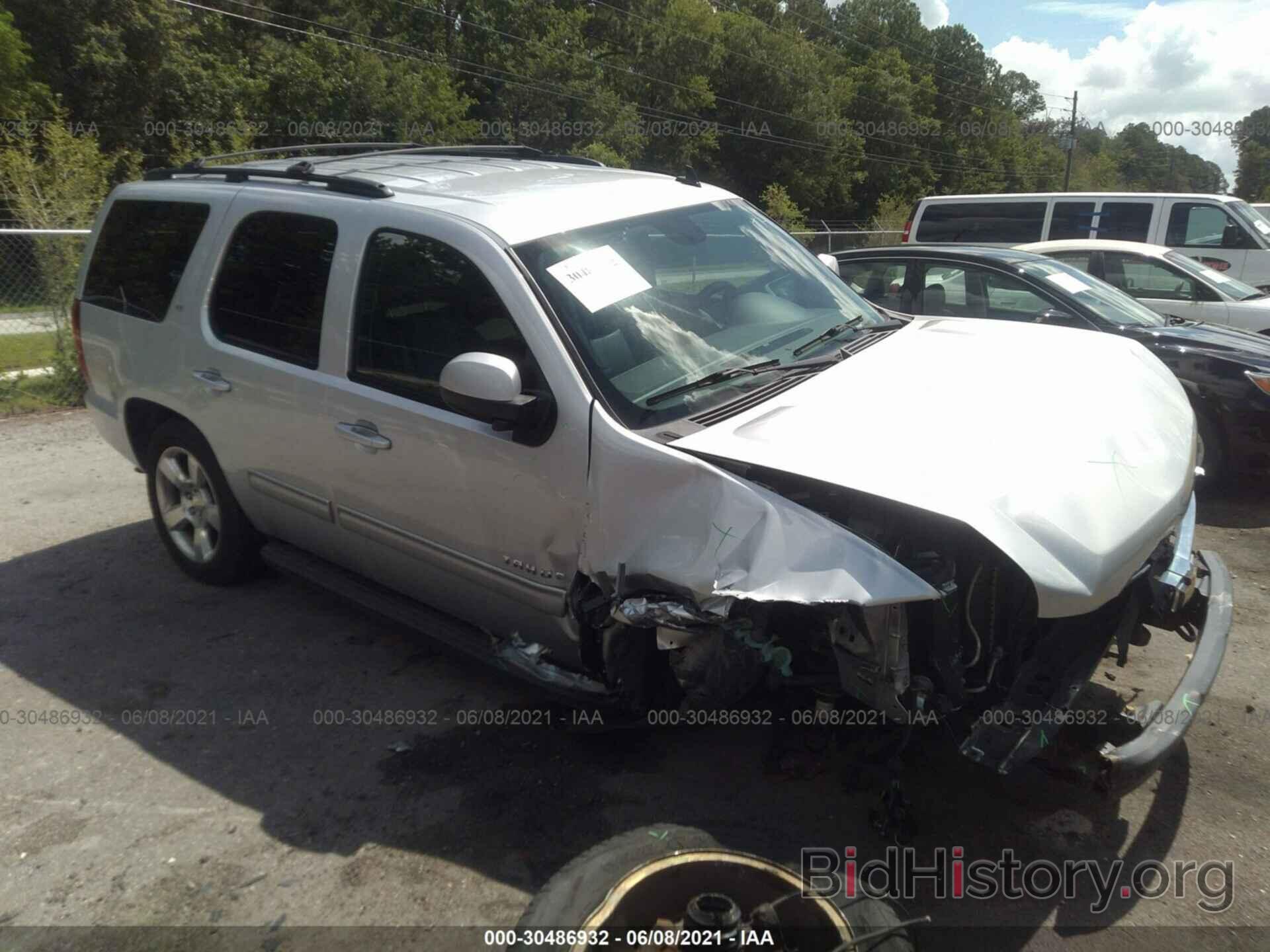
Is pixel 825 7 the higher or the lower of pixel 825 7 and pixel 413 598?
the higher

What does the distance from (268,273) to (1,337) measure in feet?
23.3

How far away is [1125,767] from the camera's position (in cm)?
257

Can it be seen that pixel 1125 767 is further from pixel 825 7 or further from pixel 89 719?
pixel 825 7

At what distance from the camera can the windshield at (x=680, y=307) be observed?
3.22 meters

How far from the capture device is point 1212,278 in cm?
894

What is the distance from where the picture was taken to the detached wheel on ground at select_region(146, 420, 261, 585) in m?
4.70

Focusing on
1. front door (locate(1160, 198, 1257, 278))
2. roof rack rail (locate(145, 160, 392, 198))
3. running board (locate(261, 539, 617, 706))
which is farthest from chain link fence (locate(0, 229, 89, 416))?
front door (locate(1160, 198, 1257, 278))

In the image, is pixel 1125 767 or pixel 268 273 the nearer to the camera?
pixel 1125 767

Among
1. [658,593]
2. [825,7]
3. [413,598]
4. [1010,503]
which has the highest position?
[825,7]

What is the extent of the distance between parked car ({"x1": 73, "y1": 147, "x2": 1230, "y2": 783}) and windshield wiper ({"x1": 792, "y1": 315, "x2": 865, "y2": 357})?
1.1 inches

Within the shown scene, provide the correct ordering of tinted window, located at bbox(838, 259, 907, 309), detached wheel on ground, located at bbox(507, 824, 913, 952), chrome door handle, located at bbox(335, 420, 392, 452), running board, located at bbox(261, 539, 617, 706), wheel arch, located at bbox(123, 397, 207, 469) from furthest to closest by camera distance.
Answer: tinted window, located at bbox(838, 259, 907, 309) → wheel arch, located at bbox(123, 397, 207, 469) → chrome door handle, located at bbox(335, 420, 392, 452) → running board, located at bbox(261, 539, 617, 706) → detached wheel on ground, located at bbox(507, 824, 913, 952)

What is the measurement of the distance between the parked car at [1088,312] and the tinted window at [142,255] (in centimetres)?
434

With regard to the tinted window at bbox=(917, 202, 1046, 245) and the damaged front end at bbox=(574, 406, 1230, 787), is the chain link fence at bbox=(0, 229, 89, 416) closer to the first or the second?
the damaged front end at bbox=(574, 406, 1230, 787)

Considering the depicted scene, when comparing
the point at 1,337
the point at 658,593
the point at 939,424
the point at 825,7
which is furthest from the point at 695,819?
the point at 825,7
